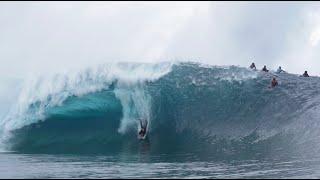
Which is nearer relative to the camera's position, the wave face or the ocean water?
the ocean water

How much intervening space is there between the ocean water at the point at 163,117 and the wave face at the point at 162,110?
0.06m

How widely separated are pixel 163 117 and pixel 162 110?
0.57 metres

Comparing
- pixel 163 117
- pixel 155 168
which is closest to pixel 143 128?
pixel 163 117

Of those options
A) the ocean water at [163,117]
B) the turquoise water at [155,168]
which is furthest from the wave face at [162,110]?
the turquoise water at [155,168]

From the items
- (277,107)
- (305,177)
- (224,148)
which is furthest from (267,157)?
(277,107)

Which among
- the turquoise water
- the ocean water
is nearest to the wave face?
the ocean water

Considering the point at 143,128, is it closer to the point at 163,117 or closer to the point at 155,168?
the point at 163,117

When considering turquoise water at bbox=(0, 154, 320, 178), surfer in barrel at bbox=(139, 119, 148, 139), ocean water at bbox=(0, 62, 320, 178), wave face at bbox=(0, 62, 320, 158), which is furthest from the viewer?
surfer in barrel at bbox=(139, 119, 148, 139)

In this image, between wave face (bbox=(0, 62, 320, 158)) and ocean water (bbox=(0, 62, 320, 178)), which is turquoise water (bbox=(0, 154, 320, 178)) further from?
wave face (bbox=(0, 62, 320, 158))

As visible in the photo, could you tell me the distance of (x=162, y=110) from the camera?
3391cm

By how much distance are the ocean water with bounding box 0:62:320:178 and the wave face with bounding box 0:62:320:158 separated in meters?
0.06

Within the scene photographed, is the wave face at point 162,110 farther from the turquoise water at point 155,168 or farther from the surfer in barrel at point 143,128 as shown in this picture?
the turquoise water at point 155,168

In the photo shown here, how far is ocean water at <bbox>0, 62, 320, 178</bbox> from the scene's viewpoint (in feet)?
85.7

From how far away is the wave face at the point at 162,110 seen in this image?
29547mm
